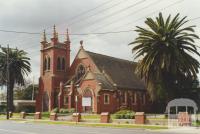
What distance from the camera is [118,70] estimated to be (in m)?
74.5

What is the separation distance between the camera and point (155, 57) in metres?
52.0

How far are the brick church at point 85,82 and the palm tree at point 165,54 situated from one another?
1102cm

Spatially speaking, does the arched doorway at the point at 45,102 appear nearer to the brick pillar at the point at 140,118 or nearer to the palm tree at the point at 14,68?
the palm tree at the point at 14,68

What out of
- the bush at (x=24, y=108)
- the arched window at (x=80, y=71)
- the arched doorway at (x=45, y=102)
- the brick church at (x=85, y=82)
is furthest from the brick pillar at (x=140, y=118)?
the bush at (x=24, y=108)

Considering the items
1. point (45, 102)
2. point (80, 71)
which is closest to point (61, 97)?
point (45, 102)

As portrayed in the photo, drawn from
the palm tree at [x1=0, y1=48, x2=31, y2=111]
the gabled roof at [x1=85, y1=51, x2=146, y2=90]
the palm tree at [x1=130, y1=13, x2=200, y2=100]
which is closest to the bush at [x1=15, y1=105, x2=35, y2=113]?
the palm tree at [x1=0, y1=48, x2=31, y2=111]

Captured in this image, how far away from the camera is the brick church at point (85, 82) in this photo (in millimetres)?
63594

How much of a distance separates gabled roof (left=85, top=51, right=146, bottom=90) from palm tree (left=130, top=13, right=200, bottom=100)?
14.0 metres

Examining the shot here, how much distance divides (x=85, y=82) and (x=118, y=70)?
39.6ft

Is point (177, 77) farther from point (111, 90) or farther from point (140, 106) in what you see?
point (140, 106)

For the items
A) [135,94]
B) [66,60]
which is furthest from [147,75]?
[66,60]

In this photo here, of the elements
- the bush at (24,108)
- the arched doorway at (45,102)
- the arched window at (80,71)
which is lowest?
the bush at (24,108)

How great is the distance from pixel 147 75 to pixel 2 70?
127ft

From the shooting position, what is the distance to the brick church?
6359 cm
